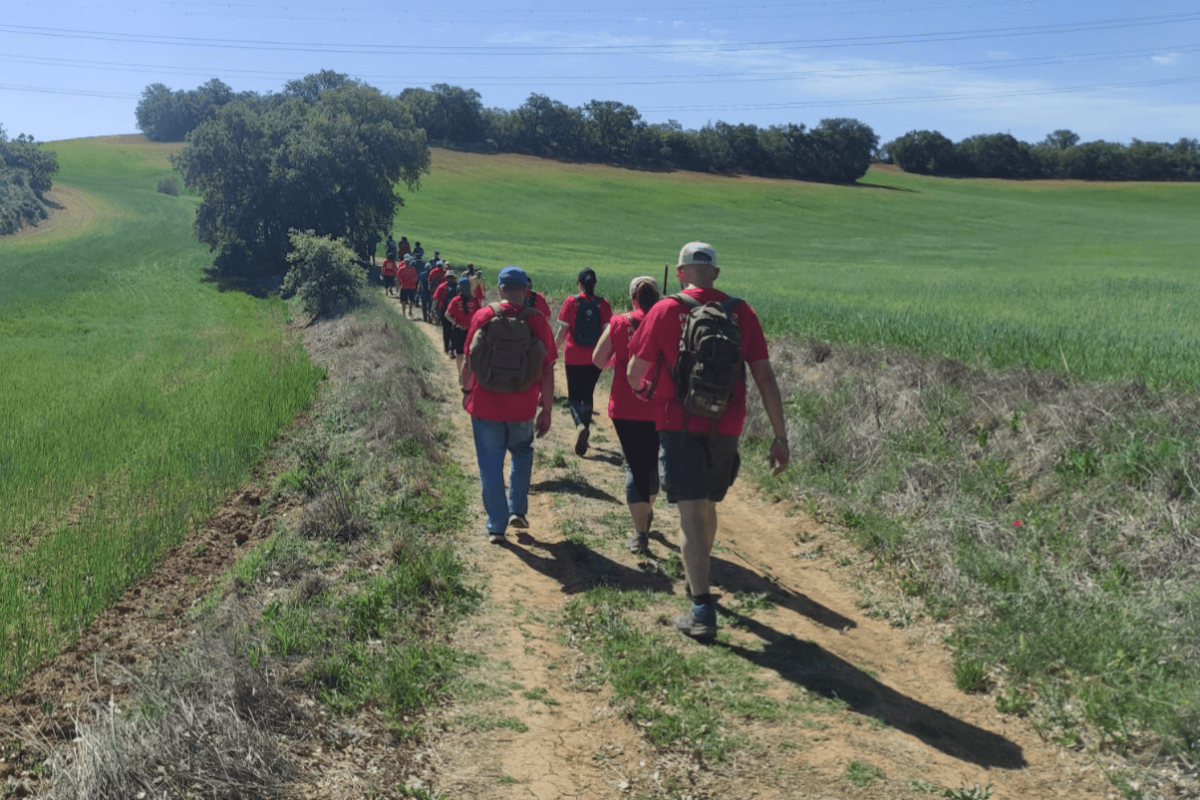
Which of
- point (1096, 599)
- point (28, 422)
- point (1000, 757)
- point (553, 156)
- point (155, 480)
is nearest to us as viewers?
point (1000, 757)

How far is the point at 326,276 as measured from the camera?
952 inches

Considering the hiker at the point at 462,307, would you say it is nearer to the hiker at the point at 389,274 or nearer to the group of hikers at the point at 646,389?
the group of hikers at the point at 646,389

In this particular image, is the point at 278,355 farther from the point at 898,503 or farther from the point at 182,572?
the point at 898,503

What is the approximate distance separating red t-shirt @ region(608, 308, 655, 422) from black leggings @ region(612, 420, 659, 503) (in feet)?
0.21

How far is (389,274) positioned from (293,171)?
1196 cm

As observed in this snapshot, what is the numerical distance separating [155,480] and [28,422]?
357 centimetres

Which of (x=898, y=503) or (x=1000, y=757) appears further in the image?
(x=898, y=503)

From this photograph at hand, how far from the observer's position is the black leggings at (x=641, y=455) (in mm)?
6617

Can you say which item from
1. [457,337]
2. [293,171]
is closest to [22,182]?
[293,171]

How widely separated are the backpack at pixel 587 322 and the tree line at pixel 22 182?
191 ft

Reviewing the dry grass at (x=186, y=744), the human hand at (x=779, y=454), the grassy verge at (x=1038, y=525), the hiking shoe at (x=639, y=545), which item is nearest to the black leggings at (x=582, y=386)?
the grassy verge at (x=1038, y=525)

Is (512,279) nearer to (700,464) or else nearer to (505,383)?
(505,383)

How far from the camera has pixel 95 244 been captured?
45.8 m

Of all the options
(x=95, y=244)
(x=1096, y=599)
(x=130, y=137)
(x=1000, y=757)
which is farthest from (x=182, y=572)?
(x=130, y=137)
